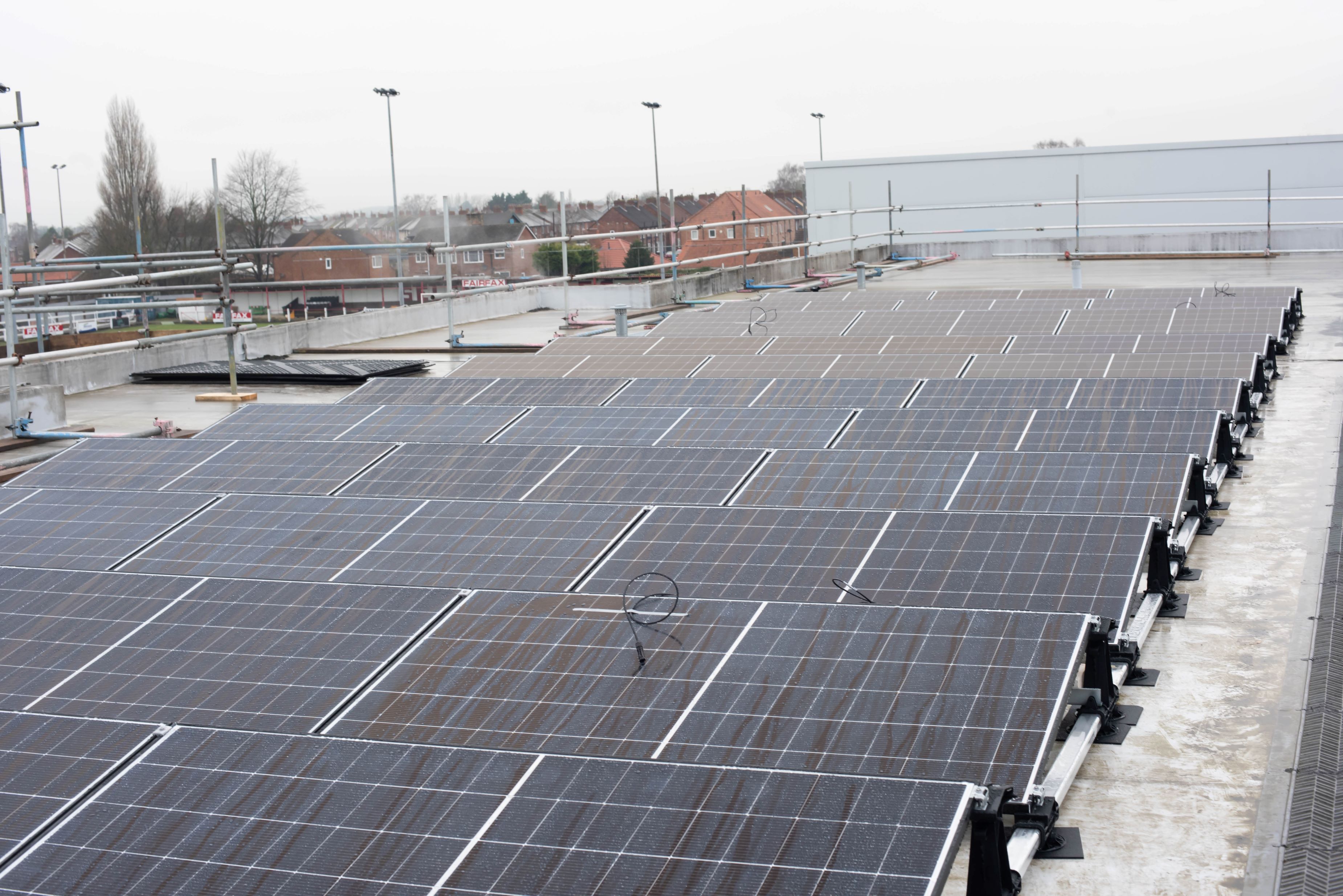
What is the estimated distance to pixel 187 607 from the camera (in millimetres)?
6477

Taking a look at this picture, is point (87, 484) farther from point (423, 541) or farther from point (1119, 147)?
point (1119, 147)

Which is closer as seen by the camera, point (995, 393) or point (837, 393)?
point (995, 393)

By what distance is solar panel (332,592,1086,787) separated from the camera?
488 cm

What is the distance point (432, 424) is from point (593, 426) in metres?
1.45

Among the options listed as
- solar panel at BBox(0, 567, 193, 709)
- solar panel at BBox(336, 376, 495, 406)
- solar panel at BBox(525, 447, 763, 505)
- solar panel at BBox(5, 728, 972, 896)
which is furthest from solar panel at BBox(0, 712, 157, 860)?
solar panel at BBox(336, 376, 495, 406)

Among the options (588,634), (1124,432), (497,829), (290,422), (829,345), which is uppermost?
(829,345)

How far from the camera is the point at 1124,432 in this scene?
995 cm

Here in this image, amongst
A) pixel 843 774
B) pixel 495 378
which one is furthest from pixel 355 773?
pixel 495 378

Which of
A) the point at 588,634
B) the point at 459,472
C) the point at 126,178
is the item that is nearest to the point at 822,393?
the point at 459,472

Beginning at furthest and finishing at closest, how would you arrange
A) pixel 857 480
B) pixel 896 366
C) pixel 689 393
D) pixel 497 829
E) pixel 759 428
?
1. pixel 896 366
2. pixel 689 393
3. pixel 759 428
4. pixel 857 480
5. pixel 497 829

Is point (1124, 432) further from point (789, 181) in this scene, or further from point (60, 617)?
point (789, 181)

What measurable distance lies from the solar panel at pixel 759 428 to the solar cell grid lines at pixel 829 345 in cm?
415

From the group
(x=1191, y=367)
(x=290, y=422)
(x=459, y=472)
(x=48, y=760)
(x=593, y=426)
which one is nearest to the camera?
(x=48, y=760)

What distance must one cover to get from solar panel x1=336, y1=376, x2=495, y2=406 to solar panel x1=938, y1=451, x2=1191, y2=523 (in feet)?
19.2
